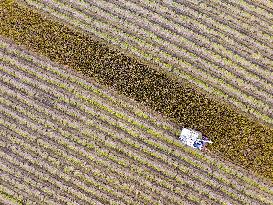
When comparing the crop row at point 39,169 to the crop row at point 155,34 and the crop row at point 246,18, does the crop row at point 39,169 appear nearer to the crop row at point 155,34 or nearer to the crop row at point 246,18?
the crop row at point 155,34

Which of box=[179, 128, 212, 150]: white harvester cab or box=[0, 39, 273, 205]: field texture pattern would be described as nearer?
box=[179, 128, 212, 150]: white harvester cab

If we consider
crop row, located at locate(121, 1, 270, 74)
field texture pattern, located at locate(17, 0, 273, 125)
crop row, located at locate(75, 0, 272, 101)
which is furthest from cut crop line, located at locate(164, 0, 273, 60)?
crop row, located at locate(75, 0, 272, 101)

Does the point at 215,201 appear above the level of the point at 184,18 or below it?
below

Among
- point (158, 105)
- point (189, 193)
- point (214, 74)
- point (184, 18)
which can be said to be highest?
point (184, 18)

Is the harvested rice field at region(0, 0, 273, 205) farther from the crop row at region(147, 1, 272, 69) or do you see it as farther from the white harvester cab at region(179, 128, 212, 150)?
the white harvester cab at region(179, 128, 212, 150)

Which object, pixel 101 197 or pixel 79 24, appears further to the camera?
pixel 79 24

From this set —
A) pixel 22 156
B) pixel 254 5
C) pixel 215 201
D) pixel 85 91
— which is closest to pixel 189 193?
pixel 215 201

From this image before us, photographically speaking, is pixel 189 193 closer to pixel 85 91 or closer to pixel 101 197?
pixel 101 197
